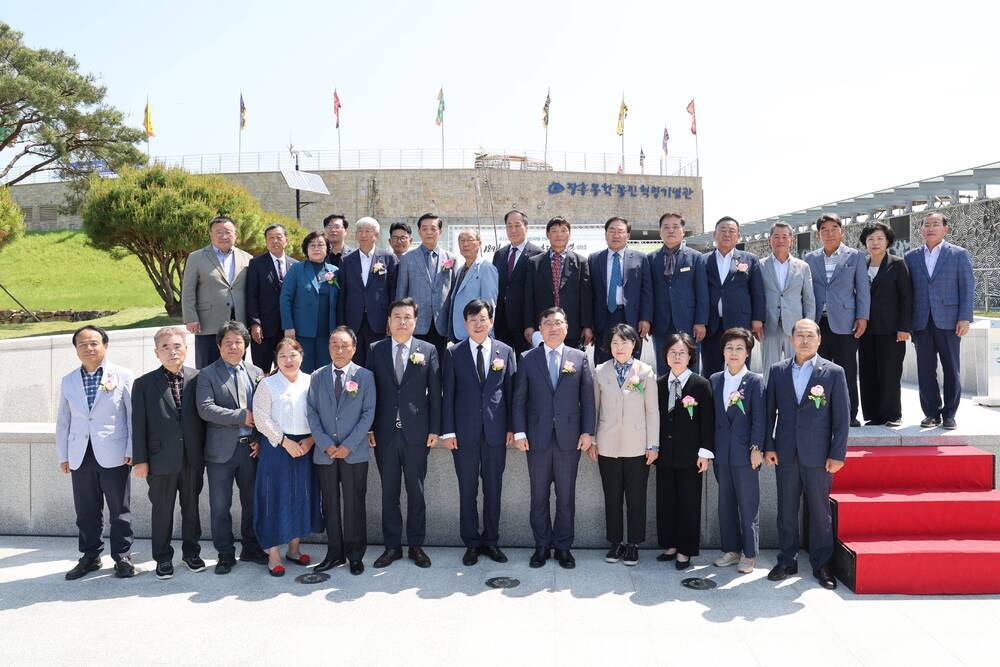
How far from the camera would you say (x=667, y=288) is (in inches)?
233

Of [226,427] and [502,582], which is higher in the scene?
[226,427]

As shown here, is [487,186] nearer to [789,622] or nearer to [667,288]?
[667,288]

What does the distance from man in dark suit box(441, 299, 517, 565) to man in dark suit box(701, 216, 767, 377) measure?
7.19 feet

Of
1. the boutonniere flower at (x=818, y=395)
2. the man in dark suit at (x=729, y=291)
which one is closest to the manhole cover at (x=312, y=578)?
the boutonniere flower at (x=818, y=395)

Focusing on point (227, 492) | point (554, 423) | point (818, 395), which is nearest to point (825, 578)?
Answer: point (818, 395)

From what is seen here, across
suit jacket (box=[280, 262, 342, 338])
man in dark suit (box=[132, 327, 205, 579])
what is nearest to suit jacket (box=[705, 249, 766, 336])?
suit jacket (box=[280, 262, 342, 338])

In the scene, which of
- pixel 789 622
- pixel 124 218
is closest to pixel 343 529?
pixel 789 622

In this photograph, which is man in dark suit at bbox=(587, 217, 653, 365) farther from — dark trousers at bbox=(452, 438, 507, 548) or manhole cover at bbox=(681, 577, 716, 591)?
manhole cover at bbox=(681, 577, 716, 591)

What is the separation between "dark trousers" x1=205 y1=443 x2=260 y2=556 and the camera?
4.55m

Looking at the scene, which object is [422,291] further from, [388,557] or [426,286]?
[388,557]

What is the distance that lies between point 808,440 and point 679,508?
1.00m

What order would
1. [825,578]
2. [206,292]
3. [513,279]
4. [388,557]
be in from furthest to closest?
[513,279] → [206,292] → [388,557] → [825,578]

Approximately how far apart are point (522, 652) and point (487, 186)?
35204 mm

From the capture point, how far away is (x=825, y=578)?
426cm
